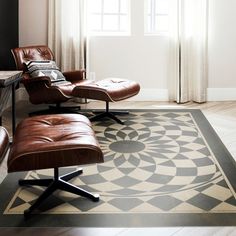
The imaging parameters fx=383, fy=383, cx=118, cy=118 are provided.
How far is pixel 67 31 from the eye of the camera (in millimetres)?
5145

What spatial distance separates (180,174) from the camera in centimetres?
279

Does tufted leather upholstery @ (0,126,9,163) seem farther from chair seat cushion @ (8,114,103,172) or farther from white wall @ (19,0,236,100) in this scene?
white wall @ (19,0,236,100)

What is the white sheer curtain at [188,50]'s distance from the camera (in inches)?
200

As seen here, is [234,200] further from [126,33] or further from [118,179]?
[126,33]

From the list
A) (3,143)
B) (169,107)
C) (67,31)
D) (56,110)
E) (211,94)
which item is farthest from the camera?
(211,94)

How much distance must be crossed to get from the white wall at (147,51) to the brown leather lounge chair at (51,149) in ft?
9.17

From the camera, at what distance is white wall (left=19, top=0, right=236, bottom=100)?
520cm

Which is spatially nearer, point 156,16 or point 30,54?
point 30,54

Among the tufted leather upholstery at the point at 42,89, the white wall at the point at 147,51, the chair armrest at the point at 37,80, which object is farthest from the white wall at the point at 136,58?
the chair armrest at the point at 37,80

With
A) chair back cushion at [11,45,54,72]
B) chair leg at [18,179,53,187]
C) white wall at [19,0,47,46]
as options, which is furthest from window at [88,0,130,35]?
chair leg at [18,179,53,187]

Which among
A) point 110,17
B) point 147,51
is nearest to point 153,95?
point 147,51

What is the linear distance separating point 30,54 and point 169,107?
1878 mm

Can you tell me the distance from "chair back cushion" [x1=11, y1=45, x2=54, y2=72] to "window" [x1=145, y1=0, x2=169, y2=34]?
4.76 ft

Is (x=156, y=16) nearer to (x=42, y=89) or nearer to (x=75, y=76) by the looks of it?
(x=75, y=76)
